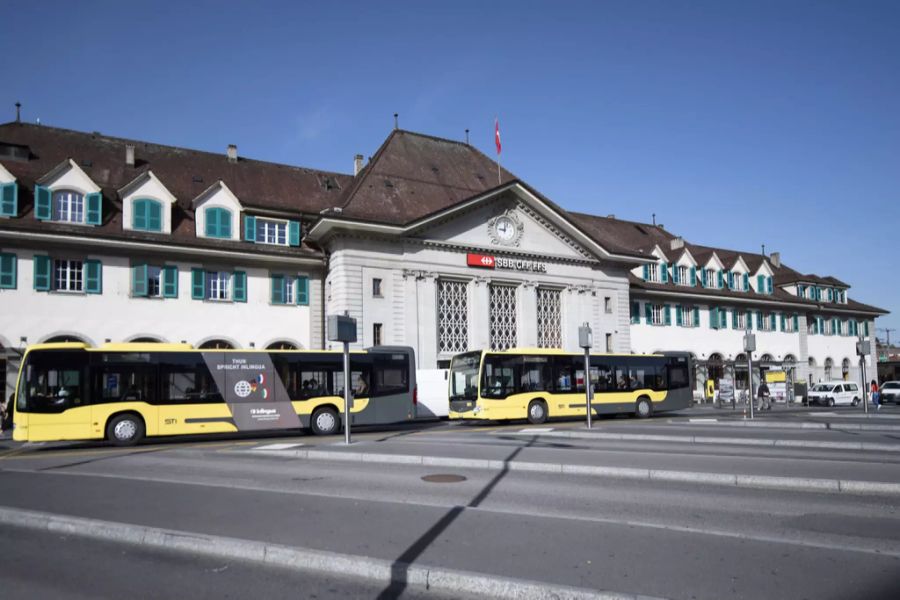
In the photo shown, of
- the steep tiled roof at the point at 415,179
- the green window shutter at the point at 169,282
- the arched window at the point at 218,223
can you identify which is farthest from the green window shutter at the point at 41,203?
the steep tiled roof at the point at 415,179

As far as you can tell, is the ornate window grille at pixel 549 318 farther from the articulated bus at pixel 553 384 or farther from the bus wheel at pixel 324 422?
the bus wheel at pixel 324 422

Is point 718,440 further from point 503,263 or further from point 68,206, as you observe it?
point 68,206

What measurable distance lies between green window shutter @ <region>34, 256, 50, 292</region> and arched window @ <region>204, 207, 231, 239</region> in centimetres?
701

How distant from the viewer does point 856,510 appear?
30.8 feet

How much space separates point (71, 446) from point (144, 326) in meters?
10.8

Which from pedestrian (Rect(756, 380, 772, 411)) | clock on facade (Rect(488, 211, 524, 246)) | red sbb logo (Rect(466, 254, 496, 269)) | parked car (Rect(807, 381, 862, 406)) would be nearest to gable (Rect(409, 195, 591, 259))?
clock on facade (Rect(488, 211, 524, 246))

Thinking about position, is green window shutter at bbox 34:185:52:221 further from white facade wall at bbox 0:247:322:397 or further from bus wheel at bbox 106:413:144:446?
bus wheel at bbox 106:413:144:446

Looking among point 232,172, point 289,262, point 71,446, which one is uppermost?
point 232,172

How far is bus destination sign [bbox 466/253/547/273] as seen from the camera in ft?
134

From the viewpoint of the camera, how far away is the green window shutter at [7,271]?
97.4ft

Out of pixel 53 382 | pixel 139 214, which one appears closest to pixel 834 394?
pixel 139 214

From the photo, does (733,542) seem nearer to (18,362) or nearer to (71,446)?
(71,446)

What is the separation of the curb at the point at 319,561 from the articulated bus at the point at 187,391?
13202mm

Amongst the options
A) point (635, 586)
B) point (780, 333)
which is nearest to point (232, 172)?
point (635, 586)
